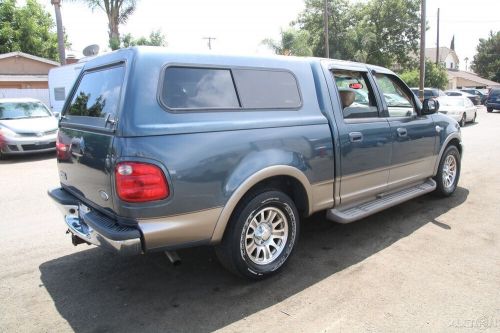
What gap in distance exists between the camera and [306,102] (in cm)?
392

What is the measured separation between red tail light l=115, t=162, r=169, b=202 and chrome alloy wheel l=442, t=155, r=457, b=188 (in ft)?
14.9

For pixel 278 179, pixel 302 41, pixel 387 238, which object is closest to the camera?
pixel 278 179

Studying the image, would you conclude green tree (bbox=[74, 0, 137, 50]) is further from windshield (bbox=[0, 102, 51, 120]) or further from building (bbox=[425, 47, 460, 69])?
building (bbox=[425, 47, 460, 69])

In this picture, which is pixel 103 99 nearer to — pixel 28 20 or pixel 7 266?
pixel 7 266

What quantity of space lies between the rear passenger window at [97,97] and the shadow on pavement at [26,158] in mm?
7539

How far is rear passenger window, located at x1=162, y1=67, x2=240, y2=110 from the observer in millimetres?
3102

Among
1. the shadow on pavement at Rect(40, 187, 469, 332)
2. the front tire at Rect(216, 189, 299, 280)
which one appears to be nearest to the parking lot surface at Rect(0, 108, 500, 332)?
the shadow on pavement at Rect(40, 187, 469, 332)

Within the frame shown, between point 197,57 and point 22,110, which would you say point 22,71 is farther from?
point 197,57

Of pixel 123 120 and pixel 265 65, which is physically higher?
pixel 265 65

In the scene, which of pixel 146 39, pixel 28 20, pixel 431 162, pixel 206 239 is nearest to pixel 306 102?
pixel 206 239

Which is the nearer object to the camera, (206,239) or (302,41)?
(206,239)

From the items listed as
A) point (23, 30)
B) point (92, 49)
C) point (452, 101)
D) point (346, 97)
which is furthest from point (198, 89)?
point (23, 30)

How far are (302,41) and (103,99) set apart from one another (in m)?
30.0

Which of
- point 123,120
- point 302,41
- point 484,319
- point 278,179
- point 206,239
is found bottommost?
point 484,319
